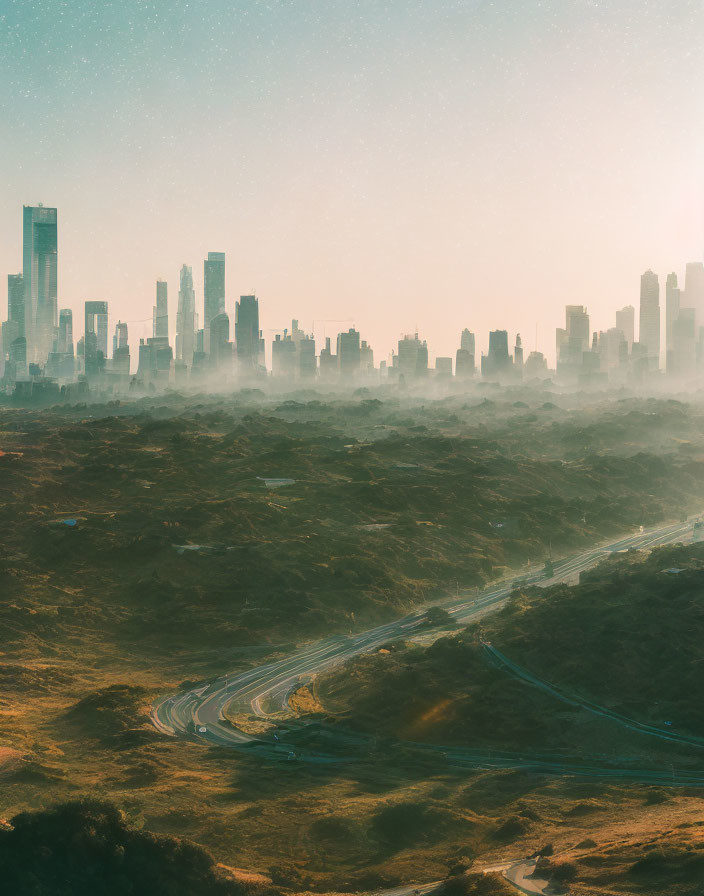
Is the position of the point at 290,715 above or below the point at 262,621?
above

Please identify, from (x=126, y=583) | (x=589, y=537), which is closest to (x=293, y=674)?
(x=126, y=583)

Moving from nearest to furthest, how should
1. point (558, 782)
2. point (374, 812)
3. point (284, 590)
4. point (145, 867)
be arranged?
1. point (145, 867)
2. point (374, 812)
3. point (558, 782)
4. point (284, 590)

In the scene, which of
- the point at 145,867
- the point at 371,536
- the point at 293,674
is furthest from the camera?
the point at 371,536

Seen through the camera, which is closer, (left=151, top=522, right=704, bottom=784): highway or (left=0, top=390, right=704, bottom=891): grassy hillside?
(left=0, top=390, right=704, bottom=891): grassy hillside

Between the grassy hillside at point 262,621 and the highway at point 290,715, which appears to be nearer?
the grassy hillside at point 262,621

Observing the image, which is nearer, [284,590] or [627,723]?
[627,723]

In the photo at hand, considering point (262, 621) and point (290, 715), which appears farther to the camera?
point (262, 621)

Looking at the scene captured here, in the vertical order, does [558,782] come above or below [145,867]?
below

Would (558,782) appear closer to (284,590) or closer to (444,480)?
(284,590)
